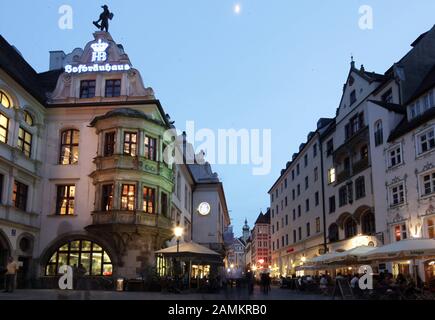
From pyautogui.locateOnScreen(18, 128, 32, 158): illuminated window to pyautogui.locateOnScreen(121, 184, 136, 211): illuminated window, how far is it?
6.68m

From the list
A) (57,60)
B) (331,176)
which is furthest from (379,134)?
(57,60)

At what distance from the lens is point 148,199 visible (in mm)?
32469

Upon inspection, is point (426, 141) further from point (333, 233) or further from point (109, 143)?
point (109, 143)

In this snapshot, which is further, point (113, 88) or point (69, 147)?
point (113, 88)

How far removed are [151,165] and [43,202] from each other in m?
7.72

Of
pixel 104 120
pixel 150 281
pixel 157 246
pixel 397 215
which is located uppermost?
pixel 104 120

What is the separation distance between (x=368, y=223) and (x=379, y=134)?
7.52 metres

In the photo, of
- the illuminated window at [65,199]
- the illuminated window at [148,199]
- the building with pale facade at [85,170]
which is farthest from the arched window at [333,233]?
the illuminated window at [65,199]

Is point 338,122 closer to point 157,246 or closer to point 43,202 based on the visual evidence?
point 157,246

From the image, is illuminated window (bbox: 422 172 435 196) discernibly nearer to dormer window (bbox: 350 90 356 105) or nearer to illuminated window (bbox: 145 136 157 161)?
dormer window (bbox: 350 90 356 105)

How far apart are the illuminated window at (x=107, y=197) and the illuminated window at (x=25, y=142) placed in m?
5.44

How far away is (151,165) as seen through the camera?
3262 centimetres

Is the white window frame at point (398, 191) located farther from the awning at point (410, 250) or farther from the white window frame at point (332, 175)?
the white window frame at point (332, 175)
